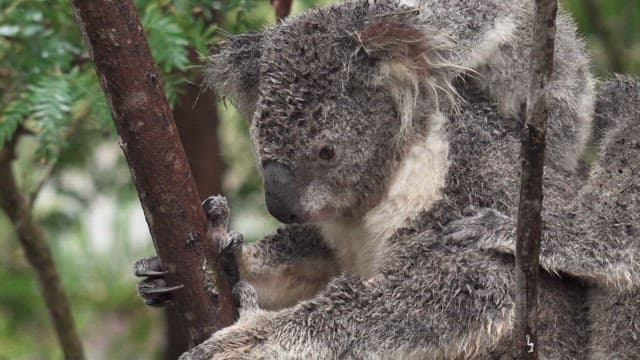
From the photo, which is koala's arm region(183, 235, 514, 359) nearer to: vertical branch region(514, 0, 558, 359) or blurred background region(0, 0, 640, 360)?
vertical branch region(514, 0, 558, 359)

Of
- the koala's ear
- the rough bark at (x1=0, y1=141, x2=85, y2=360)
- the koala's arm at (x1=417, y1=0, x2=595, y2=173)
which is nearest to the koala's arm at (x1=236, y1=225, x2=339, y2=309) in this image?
the koala's ear

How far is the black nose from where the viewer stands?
3.17 metres

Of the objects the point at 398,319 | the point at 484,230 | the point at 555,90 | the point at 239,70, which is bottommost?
the point at 398,319

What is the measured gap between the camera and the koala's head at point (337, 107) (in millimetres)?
3219

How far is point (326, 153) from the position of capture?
3238 mm

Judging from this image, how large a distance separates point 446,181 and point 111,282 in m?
3.11

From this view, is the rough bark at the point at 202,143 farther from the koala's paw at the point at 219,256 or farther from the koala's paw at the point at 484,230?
the koala's paw at the point at 484,230

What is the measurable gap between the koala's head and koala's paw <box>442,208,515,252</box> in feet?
0.92

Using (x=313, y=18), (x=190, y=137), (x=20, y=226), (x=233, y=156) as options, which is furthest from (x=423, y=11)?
(x=233, y=156)

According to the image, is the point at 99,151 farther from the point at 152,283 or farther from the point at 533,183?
the point at 533,183

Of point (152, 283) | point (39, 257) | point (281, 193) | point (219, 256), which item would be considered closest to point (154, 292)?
point (152, 283)

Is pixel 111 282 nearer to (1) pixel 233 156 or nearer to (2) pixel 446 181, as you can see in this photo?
(1) pixel 233 156

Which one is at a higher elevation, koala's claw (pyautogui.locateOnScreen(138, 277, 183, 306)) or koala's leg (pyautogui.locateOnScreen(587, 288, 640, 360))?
koala's claw (pyautogui.locateOnScreen(138, 277, 183, 306))

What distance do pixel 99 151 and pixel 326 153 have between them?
3.23m
